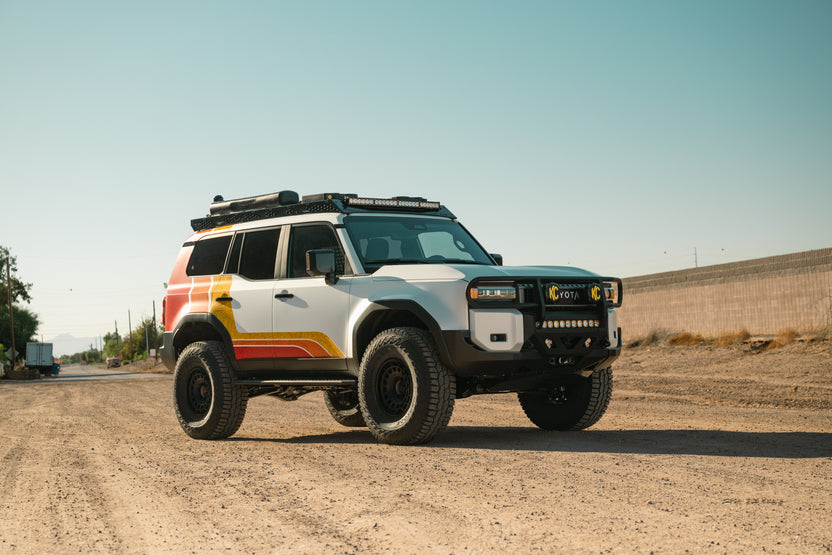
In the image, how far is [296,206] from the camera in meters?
9.59

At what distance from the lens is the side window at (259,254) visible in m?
9.65

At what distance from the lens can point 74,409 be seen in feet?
53.8

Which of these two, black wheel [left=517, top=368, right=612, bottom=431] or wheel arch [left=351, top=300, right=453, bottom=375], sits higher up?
wheel arch [left=351, top=300, right=453, bottom=375]

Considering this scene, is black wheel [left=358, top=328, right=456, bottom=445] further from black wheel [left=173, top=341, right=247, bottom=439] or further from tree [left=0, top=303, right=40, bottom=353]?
tree [left=0, top=303, right=40, bottom=353]

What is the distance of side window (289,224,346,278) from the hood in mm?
865

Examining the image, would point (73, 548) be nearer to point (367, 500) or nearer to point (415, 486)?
point (367, 500)

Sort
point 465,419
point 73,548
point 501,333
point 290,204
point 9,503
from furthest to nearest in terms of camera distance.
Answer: point 465,419, point 290,204, point 501,333, point 9,503, point 73,548

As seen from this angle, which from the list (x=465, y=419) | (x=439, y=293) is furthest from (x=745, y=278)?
(x=439, y=293)

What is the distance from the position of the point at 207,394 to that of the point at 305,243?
2.23 meters

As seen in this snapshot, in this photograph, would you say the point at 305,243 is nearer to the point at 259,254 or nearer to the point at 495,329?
the point at 259,254

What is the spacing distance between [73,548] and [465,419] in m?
7.48

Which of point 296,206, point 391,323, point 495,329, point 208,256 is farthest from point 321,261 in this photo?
point 208,256

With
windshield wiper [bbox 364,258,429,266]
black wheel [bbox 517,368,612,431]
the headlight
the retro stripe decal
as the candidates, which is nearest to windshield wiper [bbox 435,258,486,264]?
windshield wiper [bbox 364,258,429,266]

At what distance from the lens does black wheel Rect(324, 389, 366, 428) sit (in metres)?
10.9
